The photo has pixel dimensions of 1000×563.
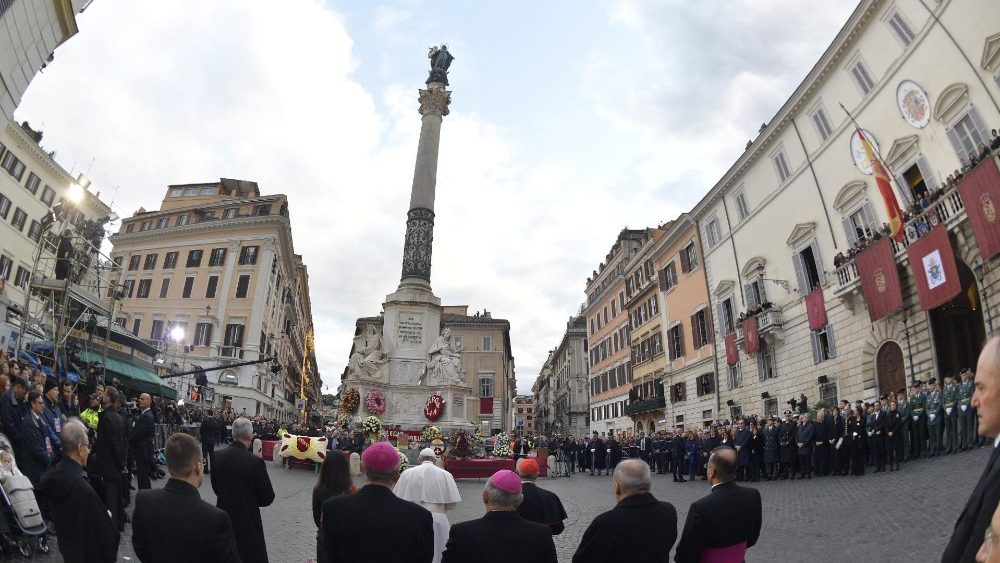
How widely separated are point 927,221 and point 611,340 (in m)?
34.0

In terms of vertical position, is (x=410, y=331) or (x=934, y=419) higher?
(x=410, y=331)

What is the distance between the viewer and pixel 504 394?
225ft

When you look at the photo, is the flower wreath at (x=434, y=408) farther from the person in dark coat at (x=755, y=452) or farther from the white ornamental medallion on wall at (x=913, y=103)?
the white ornamental medallion on wall at (x=913, y=103)

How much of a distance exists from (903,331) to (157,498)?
69.6 feet

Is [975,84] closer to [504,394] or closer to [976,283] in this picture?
[976,283]

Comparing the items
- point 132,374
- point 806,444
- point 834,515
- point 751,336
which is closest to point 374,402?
point 132,374

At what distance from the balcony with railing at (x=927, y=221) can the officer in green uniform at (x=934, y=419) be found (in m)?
5.25

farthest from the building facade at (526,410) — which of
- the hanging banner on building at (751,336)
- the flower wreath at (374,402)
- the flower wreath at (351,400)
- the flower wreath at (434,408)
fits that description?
the flower wreath at (351,400)

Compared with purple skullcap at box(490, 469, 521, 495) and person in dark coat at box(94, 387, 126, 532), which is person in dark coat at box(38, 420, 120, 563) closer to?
purple skullcap at box(490, 469, 521, 495)

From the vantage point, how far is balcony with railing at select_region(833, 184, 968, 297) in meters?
15.5

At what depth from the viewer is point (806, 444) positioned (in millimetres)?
14914

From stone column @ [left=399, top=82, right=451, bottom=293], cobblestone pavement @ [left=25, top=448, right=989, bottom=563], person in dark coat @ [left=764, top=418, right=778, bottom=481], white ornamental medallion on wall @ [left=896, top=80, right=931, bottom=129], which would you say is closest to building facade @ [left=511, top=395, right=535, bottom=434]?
stone column @ [left=399, top=82, right=451, bottom=293]

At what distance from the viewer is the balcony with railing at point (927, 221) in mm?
15547

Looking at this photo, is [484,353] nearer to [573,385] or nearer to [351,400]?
[573,385]
